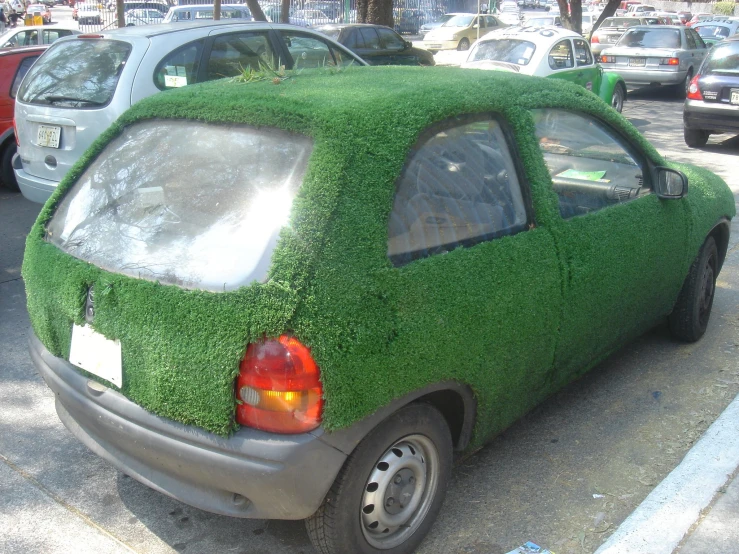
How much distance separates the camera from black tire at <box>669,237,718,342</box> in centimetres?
479

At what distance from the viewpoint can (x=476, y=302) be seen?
3.01m

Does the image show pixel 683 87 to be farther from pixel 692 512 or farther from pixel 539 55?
pixel 692 512

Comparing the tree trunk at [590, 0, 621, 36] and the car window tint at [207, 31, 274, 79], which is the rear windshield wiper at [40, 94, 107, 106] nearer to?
the car window tint at [207, 31, 274, 79]

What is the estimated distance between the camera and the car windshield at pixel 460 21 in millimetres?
32719

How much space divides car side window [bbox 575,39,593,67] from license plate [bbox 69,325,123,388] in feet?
40.2

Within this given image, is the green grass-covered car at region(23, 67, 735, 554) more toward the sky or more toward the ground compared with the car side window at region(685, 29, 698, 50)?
more toward the ground

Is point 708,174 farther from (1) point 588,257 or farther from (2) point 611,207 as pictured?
(1) point 588,257

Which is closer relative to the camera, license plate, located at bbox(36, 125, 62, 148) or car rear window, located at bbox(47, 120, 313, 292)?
car rear window, located at bbox(47, 120, 313, 292)

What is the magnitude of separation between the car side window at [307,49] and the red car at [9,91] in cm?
299

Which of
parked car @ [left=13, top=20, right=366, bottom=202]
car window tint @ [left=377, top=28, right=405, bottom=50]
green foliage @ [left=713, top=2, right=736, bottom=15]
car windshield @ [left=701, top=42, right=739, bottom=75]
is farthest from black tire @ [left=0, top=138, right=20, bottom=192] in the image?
green foliage @ [left=713, top=2, right=736, bottom=15]

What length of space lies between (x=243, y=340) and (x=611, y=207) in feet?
7.21

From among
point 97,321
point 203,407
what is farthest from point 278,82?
point 203,407

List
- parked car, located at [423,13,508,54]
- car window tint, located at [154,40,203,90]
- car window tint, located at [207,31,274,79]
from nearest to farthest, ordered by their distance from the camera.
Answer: car window tint, located at [154,40,203,90] → car window tint, located at [207,31,274,79] → parked car, located at [423,13,508,54]

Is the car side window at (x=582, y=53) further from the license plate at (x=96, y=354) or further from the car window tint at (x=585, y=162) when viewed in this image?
the license plate at (x=96, y=354)
